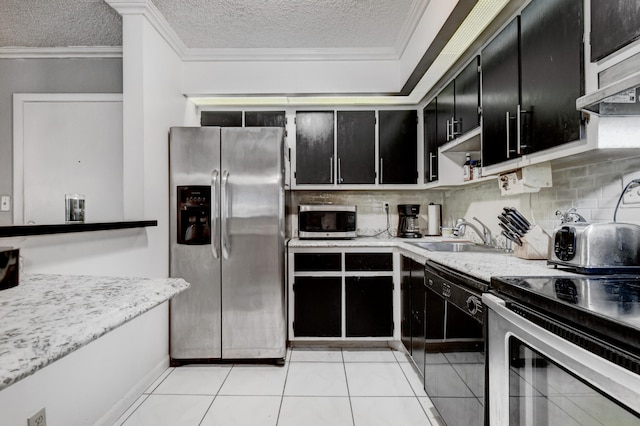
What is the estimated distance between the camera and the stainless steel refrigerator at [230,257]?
254 cm

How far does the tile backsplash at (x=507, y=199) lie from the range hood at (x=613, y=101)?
33cm

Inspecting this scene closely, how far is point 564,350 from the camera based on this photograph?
83cm

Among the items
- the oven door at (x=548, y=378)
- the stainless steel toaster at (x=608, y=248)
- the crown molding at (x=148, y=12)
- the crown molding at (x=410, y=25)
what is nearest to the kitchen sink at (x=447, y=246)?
the stainless steel toaster at (x=608, y=248)

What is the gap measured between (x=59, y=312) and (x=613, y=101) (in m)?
1.66

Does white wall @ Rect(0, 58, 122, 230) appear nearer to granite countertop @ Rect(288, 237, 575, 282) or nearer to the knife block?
granite countertop @ Rect(288, 237, 575, 282)

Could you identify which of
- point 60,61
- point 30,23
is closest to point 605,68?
point 30,23

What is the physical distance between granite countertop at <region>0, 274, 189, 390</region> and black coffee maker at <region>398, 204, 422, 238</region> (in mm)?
2598

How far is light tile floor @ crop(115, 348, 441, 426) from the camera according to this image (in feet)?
6.16

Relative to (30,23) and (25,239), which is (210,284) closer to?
(25,239)

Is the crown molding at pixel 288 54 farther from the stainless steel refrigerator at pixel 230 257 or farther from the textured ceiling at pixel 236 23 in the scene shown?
the stainless steel refrigerator at pixel 230 257

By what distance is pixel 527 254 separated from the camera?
167 cm

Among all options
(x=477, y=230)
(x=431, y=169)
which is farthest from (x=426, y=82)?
(x=477, y=230)

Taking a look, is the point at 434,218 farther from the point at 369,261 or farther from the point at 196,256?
the point at 196,256

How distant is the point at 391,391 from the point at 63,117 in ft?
11.2
